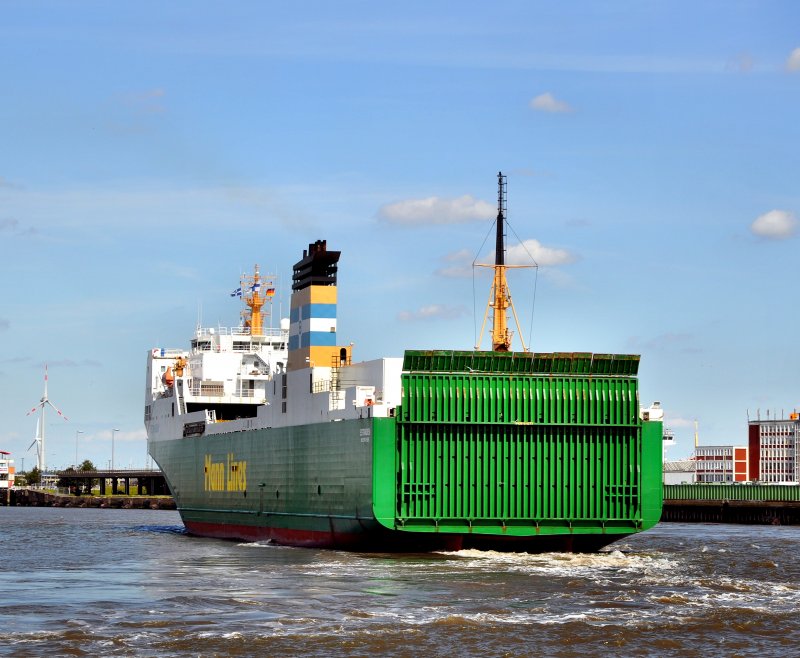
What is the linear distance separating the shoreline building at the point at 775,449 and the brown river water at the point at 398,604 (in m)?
62.0

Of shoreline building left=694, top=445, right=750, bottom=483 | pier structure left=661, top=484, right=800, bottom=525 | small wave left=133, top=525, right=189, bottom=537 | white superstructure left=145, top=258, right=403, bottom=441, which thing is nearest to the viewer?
white superstructure left=145, top=258, right=403, bottom=441

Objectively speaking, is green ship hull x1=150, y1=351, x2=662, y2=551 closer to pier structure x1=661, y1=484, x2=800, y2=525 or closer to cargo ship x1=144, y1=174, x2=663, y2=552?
cargo ship x1=144, y1=174, x2=663, y2=552

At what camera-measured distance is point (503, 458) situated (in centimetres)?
4153

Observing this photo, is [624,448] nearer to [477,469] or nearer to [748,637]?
[477,469]

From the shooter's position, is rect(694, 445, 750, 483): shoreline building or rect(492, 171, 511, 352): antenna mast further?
rect(694, 445, 750, 483): shoreline building

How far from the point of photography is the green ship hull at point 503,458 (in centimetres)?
4100

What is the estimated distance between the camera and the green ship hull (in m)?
41.0

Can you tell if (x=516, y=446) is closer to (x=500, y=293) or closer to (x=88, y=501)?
(x=500, y=293)

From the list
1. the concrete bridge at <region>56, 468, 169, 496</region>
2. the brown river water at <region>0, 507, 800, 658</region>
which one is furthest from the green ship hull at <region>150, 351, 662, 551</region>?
the concrete bridge at <region>56, 468, 169, 496</region>

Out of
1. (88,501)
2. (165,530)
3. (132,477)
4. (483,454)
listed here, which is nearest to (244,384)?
(165,530)

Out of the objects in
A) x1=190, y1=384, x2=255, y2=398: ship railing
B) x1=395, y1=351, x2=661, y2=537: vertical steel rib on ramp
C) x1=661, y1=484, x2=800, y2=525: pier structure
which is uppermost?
x1=190, y1=384, x2=255, y2=398: ship railing

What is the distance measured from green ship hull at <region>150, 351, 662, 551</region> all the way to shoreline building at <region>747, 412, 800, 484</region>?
65.6m

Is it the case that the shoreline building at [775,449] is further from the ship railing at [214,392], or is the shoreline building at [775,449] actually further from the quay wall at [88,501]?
the ship railing at [214,392]

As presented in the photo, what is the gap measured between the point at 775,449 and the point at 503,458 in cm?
7102
